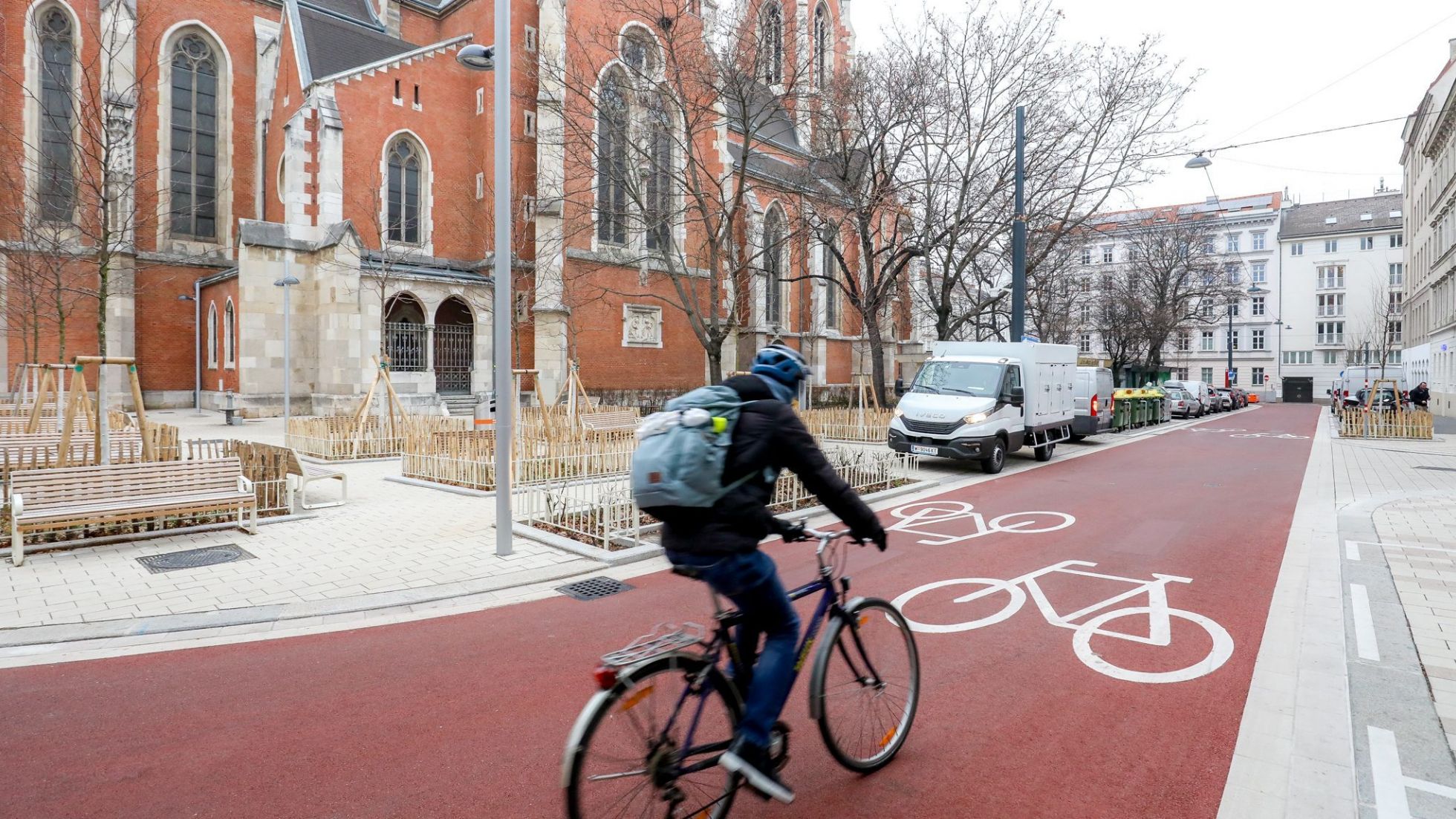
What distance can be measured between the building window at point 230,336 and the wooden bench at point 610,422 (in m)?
16.8

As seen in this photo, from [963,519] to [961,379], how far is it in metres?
6.08

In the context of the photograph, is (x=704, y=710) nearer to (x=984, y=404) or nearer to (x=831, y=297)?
(x=984, y=404)

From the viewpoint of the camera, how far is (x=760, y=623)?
2.79 meters

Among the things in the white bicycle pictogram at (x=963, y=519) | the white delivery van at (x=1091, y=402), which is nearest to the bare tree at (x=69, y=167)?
the white bicycle pictogram at (x=963, y=519)

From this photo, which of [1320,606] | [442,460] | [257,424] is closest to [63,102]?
[257,424]

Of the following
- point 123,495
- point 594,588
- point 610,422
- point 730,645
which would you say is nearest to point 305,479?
point 123,495

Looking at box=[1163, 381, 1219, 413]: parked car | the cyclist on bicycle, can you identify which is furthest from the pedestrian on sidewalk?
the cyclist on bicycle

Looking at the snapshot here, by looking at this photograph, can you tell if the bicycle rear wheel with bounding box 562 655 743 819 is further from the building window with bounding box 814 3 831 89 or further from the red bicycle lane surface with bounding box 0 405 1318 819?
the building window with bounding box 814 3 831 89

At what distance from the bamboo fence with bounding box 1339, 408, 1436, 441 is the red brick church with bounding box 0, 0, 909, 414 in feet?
56.6

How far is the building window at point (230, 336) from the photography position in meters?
25.6

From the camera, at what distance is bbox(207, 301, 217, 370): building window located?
26875 mm

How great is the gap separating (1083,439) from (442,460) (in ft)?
59.1

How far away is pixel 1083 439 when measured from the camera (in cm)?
2211

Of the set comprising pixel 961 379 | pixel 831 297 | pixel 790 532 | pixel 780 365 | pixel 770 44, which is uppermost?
pixel 770 44
